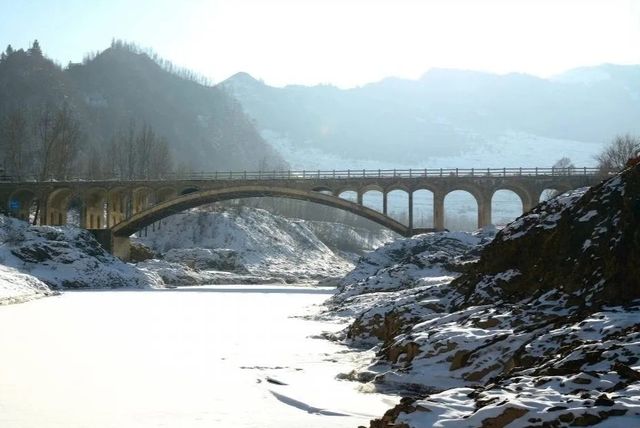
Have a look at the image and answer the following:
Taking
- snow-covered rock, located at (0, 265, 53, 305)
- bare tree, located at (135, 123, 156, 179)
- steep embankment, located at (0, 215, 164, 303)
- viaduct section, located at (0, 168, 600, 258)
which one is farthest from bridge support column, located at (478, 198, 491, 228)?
bare tree, located at (135, 123, 156, 179)

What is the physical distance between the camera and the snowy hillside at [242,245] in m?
80.3

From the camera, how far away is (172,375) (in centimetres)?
1377

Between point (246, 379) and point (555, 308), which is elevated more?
point (555, 308)

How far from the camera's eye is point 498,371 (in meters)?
12.2

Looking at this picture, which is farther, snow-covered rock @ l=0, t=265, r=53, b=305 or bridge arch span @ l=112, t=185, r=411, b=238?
bridge arch span @ l=112, t=185, r=411, b=238

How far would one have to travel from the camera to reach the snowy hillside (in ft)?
263

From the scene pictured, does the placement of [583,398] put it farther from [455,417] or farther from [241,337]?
[241,337]

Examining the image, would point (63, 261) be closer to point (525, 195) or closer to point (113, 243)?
point (113, 243)

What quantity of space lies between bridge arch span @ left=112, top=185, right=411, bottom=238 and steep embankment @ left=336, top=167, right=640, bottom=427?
161 feet

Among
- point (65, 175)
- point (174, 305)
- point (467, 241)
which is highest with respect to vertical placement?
point (65, 175)

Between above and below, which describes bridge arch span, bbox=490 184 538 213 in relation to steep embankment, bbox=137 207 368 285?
above

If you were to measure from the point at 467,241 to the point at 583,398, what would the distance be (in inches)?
1393

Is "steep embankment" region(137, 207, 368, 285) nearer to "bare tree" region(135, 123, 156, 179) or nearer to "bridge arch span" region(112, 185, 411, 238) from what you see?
"bridge arch span" region(112, 185, 411, 238)

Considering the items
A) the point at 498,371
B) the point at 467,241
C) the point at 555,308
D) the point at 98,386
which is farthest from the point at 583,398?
the point at 467,241
